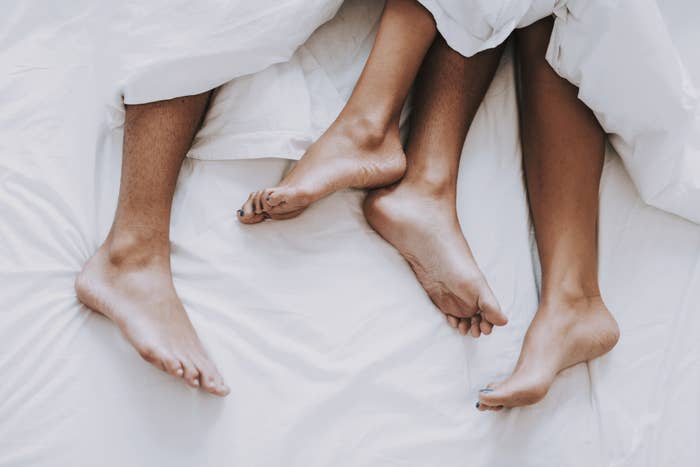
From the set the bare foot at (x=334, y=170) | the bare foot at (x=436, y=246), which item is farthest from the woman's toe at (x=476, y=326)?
the bare foot at (x=334, y=170)

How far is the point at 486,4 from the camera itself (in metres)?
0.95

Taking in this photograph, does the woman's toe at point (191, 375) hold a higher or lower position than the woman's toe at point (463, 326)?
higher

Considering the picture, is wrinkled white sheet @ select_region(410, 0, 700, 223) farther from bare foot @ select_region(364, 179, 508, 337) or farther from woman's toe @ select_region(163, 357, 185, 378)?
woman's toe @ select_region(163, 357, 185, 378)

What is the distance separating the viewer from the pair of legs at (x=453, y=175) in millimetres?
936

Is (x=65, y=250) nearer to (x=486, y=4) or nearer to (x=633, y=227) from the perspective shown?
(x=486, y=4)

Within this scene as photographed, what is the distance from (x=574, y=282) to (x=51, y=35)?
0.83m

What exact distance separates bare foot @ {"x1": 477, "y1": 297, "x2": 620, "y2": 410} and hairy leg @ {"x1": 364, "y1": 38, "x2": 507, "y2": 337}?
67 mm

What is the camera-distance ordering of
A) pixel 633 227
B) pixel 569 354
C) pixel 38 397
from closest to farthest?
1. pixel 38 397
2. pixel 569 354
3. pixel 633 227

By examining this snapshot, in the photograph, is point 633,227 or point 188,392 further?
point 633,227

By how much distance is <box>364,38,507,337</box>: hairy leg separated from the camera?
93 cm

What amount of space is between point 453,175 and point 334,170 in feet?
0.61

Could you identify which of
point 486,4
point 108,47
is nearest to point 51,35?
point 108,47

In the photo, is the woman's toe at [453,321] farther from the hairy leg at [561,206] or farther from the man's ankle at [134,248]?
the man's ankle at [134,248]

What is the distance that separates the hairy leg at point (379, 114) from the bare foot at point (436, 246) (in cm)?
4
